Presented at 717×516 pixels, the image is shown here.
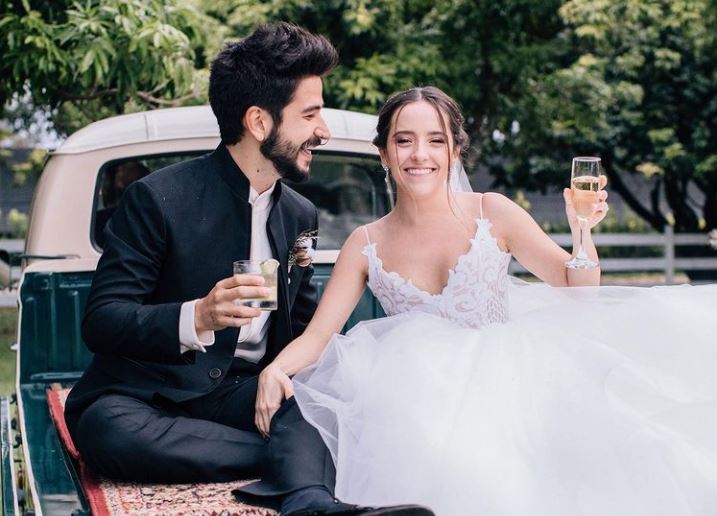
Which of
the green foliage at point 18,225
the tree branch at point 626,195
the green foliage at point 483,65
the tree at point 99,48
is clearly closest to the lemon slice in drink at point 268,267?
the green foliage at point 483,65

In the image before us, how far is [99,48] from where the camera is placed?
260 inches

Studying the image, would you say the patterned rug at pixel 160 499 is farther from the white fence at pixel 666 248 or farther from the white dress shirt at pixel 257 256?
the white fence at pixel 666 248

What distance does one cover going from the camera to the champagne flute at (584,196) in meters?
3.01

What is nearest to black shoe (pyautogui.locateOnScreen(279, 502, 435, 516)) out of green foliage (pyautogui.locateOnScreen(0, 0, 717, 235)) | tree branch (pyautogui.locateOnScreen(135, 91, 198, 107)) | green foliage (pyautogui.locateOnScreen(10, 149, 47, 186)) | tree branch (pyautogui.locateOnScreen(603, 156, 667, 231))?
green foliage (pyautogui.locateOnScreen(0, 0, 717, 235))

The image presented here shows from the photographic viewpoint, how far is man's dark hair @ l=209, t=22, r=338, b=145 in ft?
9.83

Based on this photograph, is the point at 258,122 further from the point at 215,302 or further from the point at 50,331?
the point at 50,331

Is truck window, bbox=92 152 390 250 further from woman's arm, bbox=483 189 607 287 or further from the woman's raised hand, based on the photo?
the woman's raised hand

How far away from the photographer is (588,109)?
12.0m

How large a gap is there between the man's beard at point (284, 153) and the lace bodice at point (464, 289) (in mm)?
365

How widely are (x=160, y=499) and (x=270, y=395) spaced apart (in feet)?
1.49

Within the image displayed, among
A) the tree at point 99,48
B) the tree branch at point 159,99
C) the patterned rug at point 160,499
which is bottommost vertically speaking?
the patterned rug at point 160,499

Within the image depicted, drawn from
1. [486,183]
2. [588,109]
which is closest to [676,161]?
[588,109]

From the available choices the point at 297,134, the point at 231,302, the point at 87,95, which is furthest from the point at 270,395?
the point at 87,95

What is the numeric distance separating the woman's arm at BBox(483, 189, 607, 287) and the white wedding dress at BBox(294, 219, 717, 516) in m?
0.15
